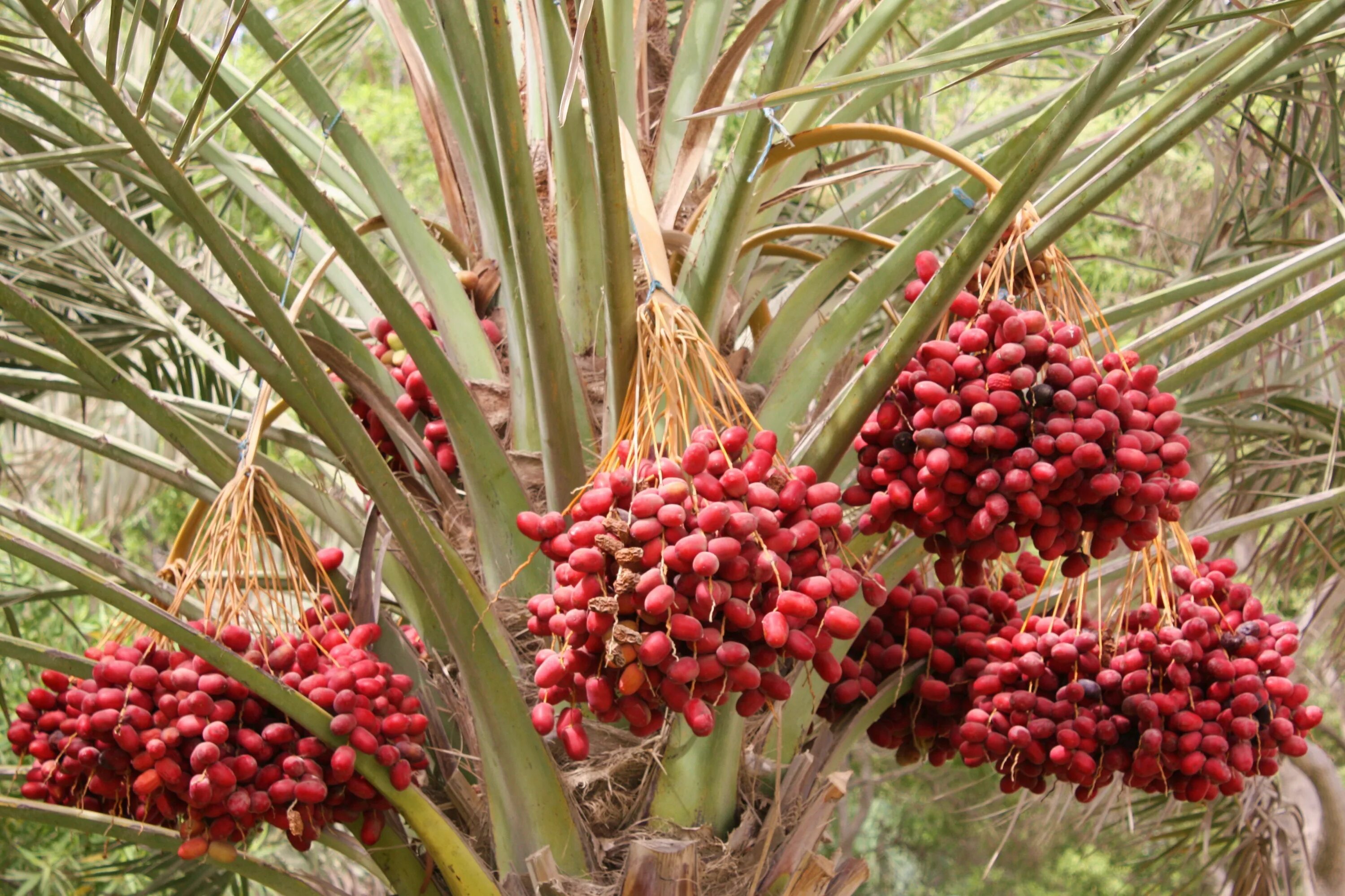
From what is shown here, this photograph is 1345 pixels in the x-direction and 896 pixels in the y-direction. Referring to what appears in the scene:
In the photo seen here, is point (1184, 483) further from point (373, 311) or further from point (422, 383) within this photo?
point (373, 311)

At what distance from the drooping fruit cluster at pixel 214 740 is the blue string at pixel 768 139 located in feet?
2.65

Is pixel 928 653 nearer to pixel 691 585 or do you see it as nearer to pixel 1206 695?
pixel 1206 695

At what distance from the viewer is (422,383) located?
180 centimetres

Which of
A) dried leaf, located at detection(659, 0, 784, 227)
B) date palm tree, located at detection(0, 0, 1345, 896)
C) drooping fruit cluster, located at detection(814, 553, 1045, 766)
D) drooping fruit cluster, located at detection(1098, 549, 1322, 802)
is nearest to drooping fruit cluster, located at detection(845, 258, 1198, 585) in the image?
date palm tree, located at detection(0, 0, 1345, 896)

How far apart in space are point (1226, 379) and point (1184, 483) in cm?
214

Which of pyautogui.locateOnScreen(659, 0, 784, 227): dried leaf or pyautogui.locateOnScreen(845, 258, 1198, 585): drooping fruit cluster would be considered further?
pyautogui.locateOnScreen(659, 0, 784, 227): dried leaf

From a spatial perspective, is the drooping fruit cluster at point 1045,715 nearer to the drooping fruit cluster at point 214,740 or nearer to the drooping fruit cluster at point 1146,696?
the drooping fruit cluster at point 1146,696

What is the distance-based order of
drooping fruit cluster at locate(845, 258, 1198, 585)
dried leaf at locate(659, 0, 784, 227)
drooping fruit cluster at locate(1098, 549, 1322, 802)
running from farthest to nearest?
dried leaf at locate(659, 0, 784, 227) < drooping fruit cluster at locate(1098, 549, 1322, 802) < drooping fruit cluster at locate(845, 258, 1198, 585)

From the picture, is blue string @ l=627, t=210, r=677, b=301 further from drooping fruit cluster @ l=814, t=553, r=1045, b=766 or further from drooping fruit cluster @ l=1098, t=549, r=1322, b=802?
drooping fruit cluster @ l=1098, t=549, r=1322, b=802

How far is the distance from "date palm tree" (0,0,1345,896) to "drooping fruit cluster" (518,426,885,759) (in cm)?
18

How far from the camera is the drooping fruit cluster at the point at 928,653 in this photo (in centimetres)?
175

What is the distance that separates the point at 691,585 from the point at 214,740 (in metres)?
0.65

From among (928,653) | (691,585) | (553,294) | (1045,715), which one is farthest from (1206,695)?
(553,294)

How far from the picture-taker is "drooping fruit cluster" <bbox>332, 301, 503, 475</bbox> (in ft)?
5.78
